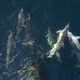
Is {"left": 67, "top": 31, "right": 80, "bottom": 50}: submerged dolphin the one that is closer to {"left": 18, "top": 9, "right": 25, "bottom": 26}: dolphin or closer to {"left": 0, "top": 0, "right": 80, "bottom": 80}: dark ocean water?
{"left": 0, "top": 0, "right": 80, "bottom": 80}: dark ocean water

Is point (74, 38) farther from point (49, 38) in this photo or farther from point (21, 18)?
point (21, 18)

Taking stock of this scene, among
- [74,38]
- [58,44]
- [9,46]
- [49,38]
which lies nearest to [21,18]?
[9,46]

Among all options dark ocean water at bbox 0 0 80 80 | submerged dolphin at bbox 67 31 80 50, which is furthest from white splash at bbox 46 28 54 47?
submerged dolphin at bbox 67 31 80 50

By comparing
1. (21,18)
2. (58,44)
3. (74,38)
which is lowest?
(58,44)

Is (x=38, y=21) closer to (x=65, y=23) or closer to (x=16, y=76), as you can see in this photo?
(x=65, y=23)

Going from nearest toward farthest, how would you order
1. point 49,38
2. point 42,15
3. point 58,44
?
point 58,44 < point 49,38 < point 42,15

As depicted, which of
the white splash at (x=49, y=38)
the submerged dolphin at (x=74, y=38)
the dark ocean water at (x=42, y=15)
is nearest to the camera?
the submerged dolphin at (x=74, y=38)

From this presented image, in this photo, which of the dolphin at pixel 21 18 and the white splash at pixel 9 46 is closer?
the white splash at pixel 9 46

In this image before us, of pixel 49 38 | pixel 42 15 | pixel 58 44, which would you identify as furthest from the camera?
pixel 42 15

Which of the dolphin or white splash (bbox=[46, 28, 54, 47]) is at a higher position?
the dolphin

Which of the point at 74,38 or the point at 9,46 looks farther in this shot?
the point at 9,46

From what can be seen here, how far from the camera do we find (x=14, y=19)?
38.2 feet

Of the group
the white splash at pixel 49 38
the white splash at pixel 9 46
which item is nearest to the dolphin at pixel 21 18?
the white splash at pixel 9 46

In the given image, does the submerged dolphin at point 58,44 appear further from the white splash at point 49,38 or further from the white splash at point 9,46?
the white splash at point 9,46
